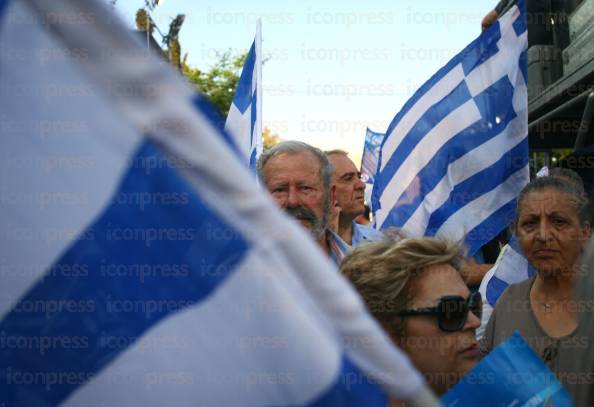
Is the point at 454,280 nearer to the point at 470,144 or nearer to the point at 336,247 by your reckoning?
the point at 336,247

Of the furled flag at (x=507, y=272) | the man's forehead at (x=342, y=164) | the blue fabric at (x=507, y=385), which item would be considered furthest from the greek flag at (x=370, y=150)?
the blue fabric at (x=507, y=385)

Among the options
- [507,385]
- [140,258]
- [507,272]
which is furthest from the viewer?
[507,272]

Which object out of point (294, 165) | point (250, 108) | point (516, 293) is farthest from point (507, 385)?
point (250, 108)

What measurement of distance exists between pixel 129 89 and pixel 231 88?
28056 mm

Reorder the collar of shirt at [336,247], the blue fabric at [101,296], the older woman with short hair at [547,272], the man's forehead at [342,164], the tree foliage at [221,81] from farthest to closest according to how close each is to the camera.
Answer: the tree foliage at [221,81] < the man's forehead at [342,164] < the collar of shirt at [336,247] < the older woman with short hair at [547,272] < the blue fabric at [101,296]

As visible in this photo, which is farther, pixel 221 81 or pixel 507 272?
pixel 221 81

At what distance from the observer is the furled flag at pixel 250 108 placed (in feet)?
15.4

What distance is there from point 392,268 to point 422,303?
129mm

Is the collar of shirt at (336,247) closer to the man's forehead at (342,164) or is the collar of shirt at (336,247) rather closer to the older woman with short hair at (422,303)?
the older woman with short hair at (422,303)

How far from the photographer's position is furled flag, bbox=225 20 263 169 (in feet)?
15.4

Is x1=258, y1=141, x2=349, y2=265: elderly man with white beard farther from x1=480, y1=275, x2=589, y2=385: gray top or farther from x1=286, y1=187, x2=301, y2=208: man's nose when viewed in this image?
x1=480, y1=275, x2=589, y2=385: gray top

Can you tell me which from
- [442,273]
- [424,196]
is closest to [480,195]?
[424,196]

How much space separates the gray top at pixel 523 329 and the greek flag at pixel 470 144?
1.15m

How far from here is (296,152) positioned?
3285mm
